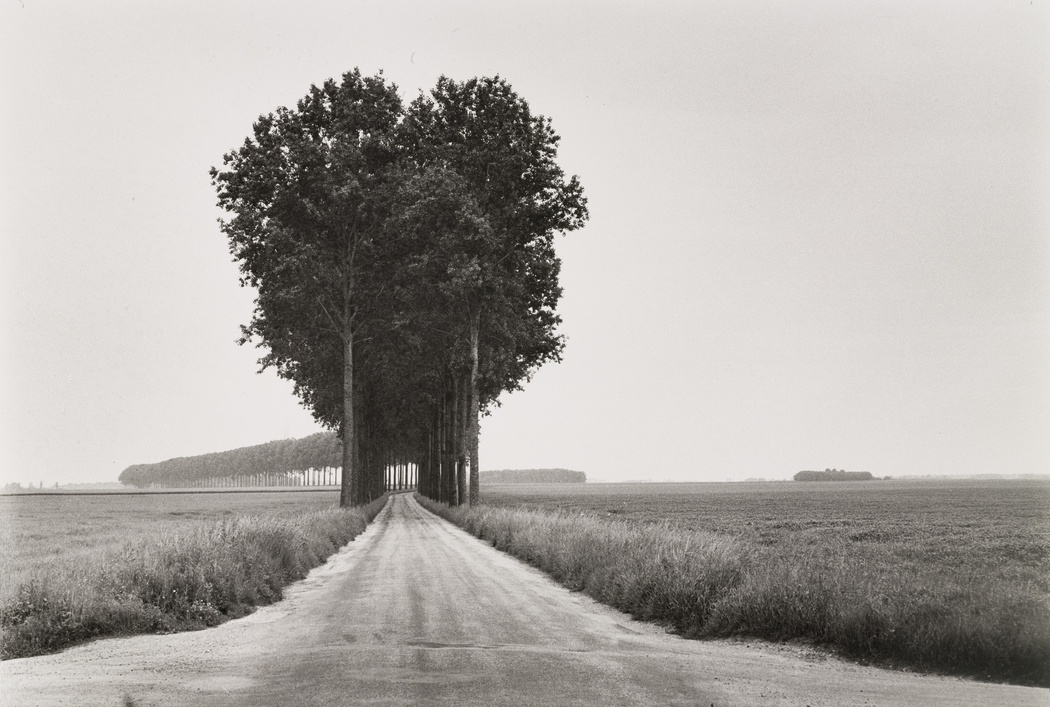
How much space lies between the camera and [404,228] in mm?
35062

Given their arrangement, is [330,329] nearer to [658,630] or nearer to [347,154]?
[347,154]

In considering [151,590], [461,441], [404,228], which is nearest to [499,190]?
[404,228]

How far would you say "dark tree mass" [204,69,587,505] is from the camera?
33625 mm

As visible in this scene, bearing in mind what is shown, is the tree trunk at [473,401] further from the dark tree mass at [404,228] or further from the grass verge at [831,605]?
the grass verge at [831,605]

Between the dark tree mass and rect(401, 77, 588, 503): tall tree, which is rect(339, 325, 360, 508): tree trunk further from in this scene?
rect(401, 77, 588, 503): tall tree

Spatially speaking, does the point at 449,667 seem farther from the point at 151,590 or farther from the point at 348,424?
the point at 348,424

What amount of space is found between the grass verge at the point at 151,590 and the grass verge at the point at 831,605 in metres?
6.47

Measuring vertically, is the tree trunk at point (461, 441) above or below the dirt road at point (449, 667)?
above

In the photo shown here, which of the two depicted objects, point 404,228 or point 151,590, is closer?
point 151,590

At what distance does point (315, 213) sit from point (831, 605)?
90.1 ft

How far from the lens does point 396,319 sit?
3612cm

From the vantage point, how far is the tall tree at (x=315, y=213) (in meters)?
33.4

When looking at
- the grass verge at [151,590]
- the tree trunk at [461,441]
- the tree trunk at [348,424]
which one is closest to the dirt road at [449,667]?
the grass verge at [151,590]

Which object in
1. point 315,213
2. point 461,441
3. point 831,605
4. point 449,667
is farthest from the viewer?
point 461,441
